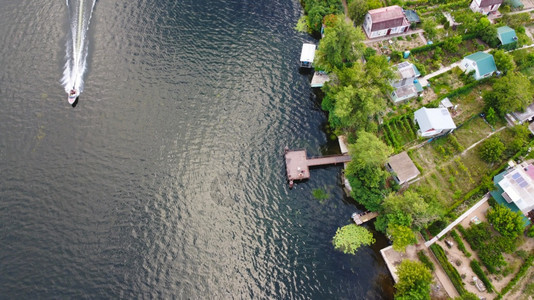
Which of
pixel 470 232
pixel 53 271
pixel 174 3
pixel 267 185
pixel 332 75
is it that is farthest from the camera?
pixel 174 3

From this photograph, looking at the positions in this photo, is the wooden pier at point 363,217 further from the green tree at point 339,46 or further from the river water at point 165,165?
the green tree at point 339,46

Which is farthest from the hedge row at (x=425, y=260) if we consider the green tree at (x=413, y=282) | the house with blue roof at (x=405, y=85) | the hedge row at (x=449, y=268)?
the house with blue roof at (x=405, y=85)

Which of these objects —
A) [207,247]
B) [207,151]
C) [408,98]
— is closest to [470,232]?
[408,98]

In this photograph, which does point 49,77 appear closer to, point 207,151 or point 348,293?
point 207,151

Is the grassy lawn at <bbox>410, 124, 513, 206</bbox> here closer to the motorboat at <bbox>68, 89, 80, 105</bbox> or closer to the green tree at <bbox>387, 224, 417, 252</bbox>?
the green tree at <bbox>387, 224, 417, 252</bbox>

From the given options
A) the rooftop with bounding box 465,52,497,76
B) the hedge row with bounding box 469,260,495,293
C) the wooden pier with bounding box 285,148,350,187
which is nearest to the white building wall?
the rooftop with bounding box 465,52,497,76

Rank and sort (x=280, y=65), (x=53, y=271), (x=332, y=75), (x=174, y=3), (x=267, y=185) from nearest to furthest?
(x=53, y=271) → (x=267, y=185) → (x=332, y=75) → (x=280, y=65) → (x=174, y=3)
